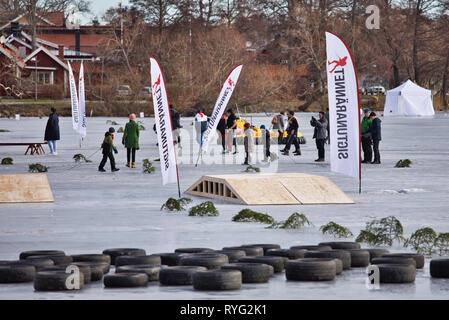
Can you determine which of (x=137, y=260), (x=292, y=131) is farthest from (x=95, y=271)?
(x=292, y=131)

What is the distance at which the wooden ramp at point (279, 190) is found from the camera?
1706 centimetres

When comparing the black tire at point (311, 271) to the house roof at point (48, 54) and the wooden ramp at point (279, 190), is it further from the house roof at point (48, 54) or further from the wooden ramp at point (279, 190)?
the house roof at point (48, 54)

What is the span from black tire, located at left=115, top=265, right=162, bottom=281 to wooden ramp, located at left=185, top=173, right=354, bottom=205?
7.51 m

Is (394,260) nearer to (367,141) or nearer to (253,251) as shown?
(253,251)

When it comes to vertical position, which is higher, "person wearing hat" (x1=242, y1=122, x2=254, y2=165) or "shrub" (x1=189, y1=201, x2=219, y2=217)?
"person wearing hat" (x1=242, y1=122, x2=254, y2=165)

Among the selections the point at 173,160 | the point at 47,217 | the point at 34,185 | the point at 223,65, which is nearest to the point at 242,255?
the point at 47,217

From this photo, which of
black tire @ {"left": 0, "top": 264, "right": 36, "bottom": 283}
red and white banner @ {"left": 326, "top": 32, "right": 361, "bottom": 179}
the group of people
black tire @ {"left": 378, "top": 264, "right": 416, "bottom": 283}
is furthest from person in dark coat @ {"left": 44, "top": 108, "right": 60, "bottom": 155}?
black tire @ {"left": 378, "top": 264, "right": 416, "bottom": 283}

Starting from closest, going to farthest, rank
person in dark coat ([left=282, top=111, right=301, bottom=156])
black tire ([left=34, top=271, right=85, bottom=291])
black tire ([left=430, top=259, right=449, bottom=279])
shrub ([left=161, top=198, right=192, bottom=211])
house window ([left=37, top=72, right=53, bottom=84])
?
black tire ([left=34, top=271, right=85, bottom=291]) → black tire ([left=430, top=259, right=449, bottom=279]) → shrub ([left=161, top=198, right=192, bottom=211]) → person in dark coat ([left=282, top=111, right=301, bottom=156]) → house window ([left=37, top=72, right=53, bottom=84])

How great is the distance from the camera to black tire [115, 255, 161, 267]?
391 inches

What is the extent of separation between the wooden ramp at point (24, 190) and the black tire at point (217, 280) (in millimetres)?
9587

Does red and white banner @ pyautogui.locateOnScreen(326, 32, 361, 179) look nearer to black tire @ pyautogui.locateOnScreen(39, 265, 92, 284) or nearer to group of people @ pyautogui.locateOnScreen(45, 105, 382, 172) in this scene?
group of people @ pyautogui.locateOnScreen(45, 105, 382, 172)

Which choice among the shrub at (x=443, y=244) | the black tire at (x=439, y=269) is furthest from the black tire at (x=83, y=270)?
the shrub at (x=443, y=244)

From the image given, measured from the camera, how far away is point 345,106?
17922mm

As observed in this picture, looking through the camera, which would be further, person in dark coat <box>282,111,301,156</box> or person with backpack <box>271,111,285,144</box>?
person with backpack <box>271,111,285,144</box>
